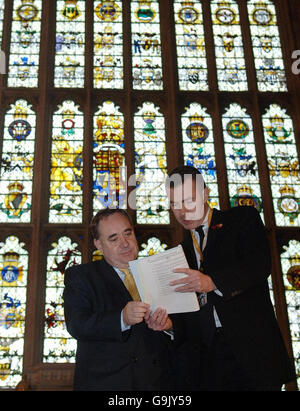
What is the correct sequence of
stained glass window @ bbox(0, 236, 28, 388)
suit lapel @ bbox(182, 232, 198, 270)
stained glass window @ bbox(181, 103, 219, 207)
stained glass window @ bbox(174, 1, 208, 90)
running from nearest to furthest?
suit lapel @ bbox(182, 232, 198, 270), stained glass window @ bbox(0, 236, 28, 388), stained glass window @ bbox(181, 103, 219, 207), stained glass window @ bbox(174, 1, 208, 90)

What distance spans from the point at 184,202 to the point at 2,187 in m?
4.93

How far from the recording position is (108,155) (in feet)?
25.1

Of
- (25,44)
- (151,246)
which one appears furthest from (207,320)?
(25,44)

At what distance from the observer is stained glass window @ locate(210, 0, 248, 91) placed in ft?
27.4

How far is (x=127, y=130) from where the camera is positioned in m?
7.76

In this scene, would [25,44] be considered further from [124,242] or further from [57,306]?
[124,242]

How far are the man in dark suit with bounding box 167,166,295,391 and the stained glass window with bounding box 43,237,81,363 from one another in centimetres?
400

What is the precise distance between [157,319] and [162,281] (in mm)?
174

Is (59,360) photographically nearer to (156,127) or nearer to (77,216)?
(77,216)

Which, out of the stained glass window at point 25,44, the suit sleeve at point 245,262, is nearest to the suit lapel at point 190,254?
the suit sleeve at point 245,262

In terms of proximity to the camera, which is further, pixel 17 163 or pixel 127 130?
pixel 127 130

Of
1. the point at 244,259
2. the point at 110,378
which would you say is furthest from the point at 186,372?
the point at 244,259

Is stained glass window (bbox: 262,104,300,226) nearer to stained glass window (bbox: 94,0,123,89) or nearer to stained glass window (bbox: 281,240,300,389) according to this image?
stained glass window (bbox: 281,240,300,389)

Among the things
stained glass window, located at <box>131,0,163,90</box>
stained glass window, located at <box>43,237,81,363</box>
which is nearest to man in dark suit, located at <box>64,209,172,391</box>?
stained glass window, located at <box>43,237,81,363</box>
